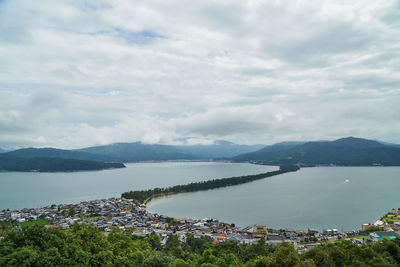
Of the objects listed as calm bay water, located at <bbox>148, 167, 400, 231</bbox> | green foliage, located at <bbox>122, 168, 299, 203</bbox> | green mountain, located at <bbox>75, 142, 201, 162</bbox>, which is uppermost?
green mountain, located at <bbox>75, 142, 201, 162</bbox>

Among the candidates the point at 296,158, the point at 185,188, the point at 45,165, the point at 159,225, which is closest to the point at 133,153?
the point at 45,165

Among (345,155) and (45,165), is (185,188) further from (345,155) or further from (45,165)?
(345,155)

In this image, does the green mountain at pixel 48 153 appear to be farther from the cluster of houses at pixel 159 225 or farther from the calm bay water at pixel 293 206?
the cluster of houses at pixel 159 225

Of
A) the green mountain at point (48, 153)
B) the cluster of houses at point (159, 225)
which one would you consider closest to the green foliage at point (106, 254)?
the cluster of houses at point (159, 225)

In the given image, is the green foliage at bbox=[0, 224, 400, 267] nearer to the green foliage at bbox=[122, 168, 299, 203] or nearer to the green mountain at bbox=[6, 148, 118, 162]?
the green foliage at bbox=[122, 168, 299, 203]

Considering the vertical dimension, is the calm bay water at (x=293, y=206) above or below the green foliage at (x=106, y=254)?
below

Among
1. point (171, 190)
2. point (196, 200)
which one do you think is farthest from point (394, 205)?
point (171, 190)

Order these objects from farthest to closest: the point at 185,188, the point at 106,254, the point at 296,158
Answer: the point at 296,158
the point at 185,188
the point at 106,254

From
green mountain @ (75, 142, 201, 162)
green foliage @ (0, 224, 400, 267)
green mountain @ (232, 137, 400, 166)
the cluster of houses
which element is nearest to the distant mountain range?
green mountain @ (232, 137, 400, 166)

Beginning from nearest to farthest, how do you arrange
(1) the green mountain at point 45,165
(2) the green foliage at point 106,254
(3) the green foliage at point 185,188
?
1. (2) the green foliage at point 106,254
2. (3) the green foliage at point 185,188
3. (1) the green mountain at point 45,165

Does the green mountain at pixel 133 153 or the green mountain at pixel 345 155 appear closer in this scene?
the green mountain at pixel 345 155
